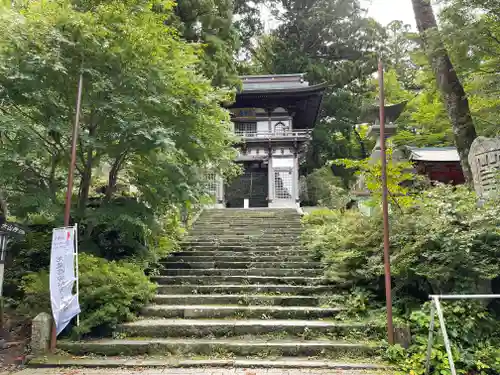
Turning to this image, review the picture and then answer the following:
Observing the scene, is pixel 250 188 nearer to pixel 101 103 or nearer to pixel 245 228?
pixel 245 228

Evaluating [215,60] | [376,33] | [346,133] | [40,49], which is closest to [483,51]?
[40,49]

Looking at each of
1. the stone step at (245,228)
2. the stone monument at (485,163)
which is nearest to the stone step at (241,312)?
the stone monument at (485,163)

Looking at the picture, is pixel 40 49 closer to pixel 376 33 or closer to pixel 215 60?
pixel 215 60

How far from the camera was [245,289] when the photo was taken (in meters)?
6.62

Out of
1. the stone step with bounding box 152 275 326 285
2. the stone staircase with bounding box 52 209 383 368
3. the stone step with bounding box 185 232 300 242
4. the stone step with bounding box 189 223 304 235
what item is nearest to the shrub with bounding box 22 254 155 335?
the stone staircase with bounding box 52 209 383 368

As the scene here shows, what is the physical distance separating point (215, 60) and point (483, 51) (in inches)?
364

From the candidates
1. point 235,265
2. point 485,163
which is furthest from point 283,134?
point 485,163

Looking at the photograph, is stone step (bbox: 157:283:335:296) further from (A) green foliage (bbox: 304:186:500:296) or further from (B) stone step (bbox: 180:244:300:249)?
(B) stone step (bbox: 180:244:300:249)

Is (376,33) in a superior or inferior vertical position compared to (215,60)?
superior

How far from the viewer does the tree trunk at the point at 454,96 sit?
8.08 meters

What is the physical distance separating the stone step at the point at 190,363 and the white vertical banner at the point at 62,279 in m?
0.41

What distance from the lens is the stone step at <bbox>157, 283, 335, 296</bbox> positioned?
6.48 metres

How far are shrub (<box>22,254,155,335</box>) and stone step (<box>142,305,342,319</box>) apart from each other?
0.42m

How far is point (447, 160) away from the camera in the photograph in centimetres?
1151
